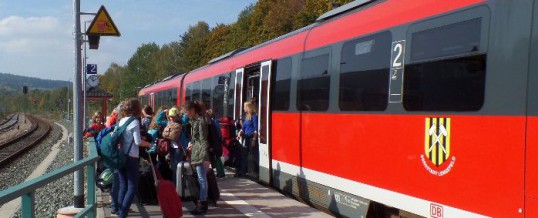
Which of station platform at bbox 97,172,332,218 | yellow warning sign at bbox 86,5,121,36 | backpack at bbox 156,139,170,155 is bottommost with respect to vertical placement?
station platform at bbox 97,172,332,218

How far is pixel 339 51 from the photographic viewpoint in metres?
7.77

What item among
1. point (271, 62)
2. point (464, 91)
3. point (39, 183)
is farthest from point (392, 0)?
point (39, 183)

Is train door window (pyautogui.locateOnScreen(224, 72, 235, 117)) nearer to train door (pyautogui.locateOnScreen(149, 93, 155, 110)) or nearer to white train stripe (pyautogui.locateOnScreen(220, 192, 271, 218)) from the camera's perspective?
white train stripe (pyautogui.locateOnScreen(220, 192, 271, 218))

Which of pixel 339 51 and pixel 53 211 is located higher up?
pixel 339 51

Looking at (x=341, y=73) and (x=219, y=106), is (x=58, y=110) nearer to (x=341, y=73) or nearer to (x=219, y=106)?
(x=219, y=106)

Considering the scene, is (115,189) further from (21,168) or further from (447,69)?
(21,168)

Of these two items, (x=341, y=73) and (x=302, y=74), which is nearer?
(x=341, y=73)

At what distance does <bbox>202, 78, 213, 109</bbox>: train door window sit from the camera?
16362 millimetres

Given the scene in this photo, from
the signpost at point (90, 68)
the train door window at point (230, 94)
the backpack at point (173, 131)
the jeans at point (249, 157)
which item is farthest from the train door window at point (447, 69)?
the signpost at point (90, 68)

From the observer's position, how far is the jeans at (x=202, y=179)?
26.4 ft

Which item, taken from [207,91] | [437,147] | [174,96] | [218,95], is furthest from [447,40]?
[174,96]

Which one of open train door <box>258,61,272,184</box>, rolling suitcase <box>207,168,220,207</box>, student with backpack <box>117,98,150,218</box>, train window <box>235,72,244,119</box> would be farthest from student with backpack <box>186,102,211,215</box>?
train window <box>235,72,244,119</box>

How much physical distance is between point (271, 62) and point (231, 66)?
353cm

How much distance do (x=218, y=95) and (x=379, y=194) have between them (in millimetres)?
8827
